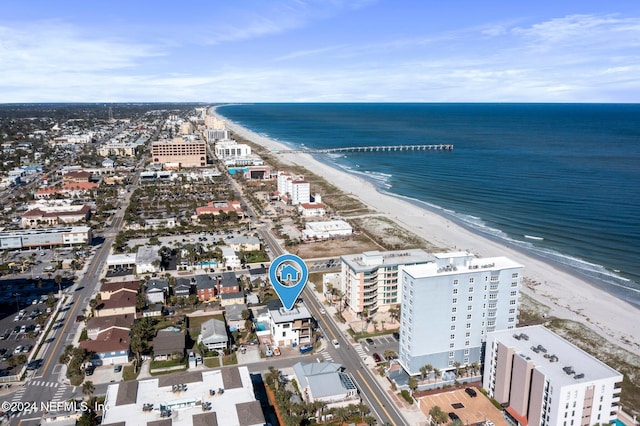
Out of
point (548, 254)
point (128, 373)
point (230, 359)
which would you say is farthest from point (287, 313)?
point (548, 254)

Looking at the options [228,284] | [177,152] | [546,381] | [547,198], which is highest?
[177,152]

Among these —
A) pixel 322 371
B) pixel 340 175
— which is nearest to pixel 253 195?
pixel 340 175

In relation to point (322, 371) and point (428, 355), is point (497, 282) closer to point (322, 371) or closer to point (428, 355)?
point (428, 355)

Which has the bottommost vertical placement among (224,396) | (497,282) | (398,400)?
(398,400)

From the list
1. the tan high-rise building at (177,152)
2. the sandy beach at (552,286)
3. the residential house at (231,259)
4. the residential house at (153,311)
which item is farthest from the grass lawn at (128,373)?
the tan high-rise building at (177,152)

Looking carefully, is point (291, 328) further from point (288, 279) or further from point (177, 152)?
point (177, 152)

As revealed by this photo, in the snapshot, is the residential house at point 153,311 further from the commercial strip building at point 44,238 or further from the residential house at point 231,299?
the commercial strip building at point 44,238
